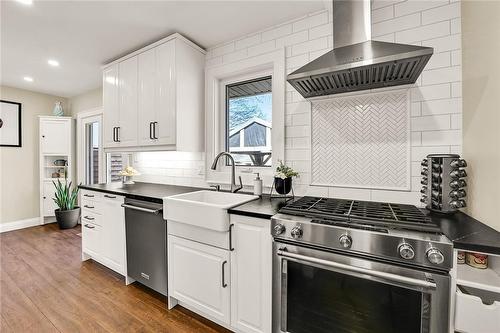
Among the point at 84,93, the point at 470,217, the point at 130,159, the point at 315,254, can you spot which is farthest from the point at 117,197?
the point at 84,93

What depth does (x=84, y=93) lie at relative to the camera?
14.3 ft

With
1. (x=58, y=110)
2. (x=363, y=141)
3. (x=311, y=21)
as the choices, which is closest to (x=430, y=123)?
(x=363, y=141)

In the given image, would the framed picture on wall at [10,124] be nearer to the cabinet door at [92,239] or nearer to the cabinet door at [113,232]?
the cabinet door at [92,239]

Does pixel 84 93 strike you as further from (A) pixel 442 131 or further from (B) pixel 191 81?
(A) pixel 442 131

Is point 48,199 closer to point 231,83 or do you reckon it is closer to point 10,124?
point 10,124

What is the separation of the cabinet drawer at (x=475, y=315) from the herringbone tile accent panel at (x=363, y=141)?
2.61 feet

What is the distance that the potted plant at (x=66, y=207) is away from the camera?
13.3 feet

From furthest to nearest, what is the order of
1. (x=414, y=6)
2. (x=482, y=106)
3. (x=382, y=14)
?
1. (x=382, y=14)
2. (x=414, y=6)
3. (x=482, y=106)

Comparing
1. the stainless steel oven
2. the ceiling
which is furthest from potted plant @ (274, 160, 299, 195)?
the ceiling

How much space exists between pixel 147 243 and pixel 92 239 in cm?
108

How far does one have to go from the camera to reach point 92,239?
2629 millimetres

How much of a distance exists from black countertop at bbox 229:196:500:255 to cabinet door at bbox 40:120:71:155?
4478 mm

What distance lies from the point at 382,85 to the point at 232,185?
1435mm

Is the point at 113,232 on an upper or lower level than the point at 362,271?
lower
